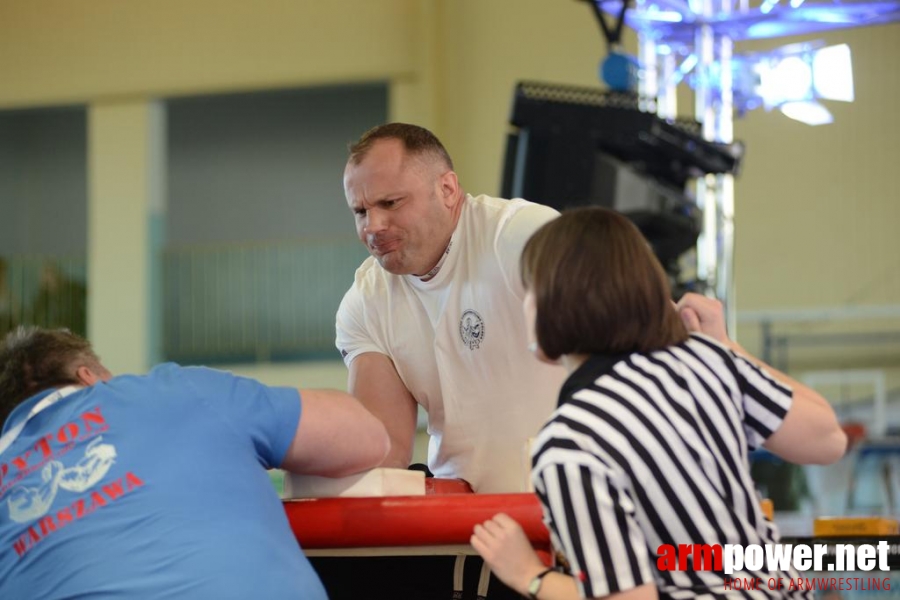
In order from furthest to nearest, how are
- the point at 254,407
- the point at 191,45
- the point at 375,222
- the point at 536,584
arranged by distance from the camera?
1. the point at 191,45
2. the point at 375,222
3. the point at 254,407
4. the point at 536,584

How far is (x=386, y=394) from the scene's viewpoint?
2398 mm

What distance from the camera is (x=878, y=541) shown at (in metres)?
1.99

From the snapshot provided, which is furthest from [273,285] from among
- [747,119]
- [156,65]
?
[747,119]

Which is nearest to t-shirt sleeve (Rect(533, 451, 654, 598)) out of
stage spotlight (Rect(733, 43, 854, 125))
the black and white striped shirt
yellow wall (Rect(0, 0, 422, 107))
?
the black and white striped shirt

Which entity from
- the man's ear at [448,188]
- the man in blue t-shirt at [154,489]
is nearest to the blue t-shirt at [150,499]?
the man in blue t-shirt at [154,489]

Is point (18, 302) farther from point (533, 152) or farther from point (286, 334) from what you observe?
point (533, 152)

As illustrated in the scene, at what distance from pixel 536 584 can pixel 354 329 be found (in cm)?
120

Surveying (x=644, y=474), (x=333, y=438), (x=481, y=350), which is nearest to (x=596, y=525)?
(x=644, y=474)

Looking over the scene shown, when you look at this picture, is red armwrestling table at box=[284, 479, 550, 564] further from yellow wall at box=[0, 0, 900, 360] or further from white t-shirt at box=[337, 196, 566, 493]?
yellow wall at box=[0, 0, 900, 360]

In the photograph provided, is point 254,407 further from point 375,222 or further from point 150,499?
point 375,222

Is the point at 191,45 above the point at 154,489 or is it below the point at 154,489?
above

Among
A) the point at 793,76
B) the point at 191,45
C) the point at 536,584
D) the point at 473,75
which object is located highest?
the point at 191,45

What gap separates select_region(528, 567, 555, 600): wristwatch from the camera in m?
1.34

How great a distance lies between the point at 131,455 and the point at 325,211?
7610 mm
